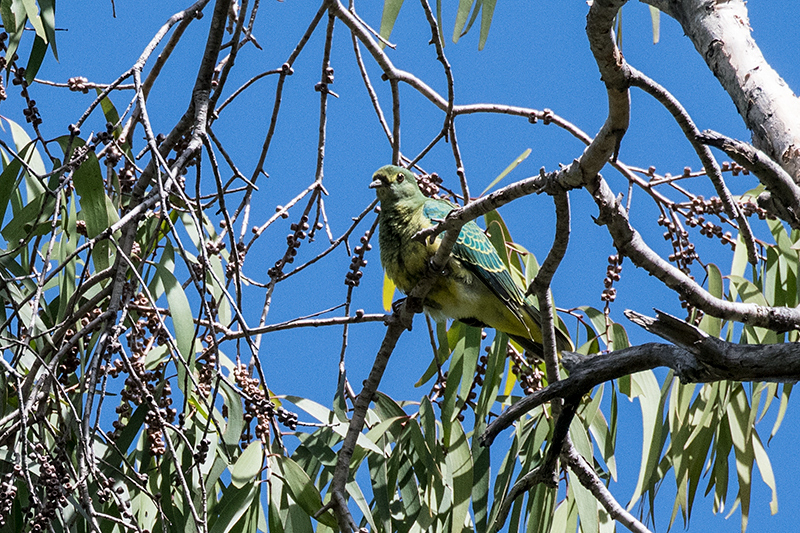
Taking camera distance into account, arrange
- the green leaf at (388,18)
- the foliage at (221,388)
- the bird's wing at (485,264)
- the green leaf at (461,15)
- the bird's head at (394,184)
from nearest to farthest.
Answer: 1. the foliage at (221,388)
2. the green leaf at (388,18)
3. the green leaf at (461,15)
4. the bird's wing at (485,264)
5. the bird's head at (394,184)

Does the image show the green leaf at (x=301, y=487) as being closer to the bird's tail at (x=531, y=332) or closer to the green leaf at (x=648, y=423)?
the green leaf at (x=648, y=423)

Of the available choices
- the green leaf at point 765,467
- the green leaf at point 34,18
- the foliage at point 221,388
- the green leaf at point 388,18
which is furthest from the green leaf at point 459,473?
the green leaf at point 34,18

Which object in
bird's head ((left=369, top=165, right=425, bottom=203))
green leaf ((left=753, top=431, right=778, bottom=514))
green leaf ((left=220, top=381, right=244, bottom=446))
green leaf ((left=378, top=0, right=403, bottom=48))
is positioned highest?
green leaf ((left=378, top=0, right=403, bottom=48))

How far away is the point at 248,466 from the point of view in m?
2.05

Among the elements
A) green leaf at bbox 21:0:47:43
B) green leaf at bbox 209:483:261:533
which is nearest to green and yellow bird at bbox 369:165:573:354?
green leaf at bbox 209:483:261:533

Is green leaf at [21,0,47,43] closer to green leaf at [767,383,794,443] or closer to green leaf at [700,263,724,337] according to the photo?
green leaf at [700,263,724,337]

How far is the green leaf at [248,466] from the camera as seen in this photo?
79.9 inches

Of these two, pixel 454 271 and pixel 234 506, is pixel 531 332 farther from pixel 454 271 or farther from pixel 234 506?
pixel 234 506

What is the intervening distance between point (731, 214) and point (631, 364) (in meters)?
0.39

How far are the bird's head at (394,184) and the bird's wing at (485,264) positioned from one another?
13cm

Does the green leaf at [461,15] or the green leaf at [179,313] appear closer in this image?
the green leaf at [179,313]

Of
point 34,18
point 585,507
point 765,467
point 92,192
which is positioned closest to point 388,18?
point 34,18

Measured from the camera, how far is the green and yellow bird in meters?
3.03

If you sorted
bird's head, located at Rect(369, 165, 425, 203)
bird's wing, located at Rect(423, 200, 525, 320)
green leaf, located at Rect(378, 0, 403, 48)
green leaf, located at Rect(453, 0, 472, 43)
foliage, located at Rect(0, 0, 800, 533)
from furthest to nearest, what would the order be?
bird's head, located at Rect(369, 165, 425, 203)
bird's wing, located at Rect(423, 200, 525, 320)
green leaf, located at Rect(453, 0, 472, 43)
green leaf, located at Rect(378, 0, 403, 48)
foliage, located at Rect(0, 0, 800, 533)
